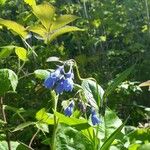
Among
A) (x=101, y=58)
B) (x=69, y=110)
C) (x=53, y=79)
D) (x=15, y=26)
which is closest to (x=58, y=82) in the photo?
(x=53, y=79)

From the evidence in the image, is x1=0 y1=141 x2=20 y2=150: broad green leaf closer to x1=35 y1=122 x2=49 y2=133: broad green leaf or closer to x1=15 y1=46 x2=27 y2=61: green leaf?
x1=35 y1=122 x2=49 y2=133: broad green leaf

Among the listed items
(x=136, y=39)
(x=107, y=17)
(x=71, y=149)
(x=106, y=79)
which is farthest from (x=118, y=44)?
(x=71, y=149)

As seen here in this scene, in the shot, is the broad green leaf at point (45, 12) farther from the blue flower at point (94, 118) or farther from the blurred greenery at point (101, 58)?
the blurred greenery at point (101, 58)

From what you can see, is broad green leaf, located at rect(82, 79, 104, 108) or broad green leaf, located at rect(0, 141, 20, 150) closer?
broad green leaf, located at rect(82, 79, 104, 108)

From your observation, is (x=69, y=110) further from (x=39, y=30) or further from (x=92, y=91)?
(x=39, y=30)

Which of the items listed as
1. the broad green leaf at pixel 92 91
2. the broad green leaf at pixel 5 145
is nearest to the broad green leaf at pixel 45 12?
the broad green leaf at pixel 92 91

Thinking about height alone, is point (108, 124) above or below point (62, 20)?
below

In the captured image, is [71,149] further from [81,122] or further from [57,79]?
[57,79]

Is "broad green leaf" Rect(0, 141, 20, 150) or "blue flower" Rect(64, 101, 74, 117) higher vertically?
"blue flower" Rect(64, 101, 74, 117)

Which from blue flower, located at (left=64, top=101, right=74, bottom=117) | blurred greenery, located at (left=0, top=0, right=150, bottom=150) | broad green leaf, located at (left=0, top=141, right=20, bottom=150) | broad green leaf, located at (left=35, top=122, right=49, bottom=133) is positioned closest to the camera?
blue flower, located at (left=64, top=101, right=74, bottom=117)

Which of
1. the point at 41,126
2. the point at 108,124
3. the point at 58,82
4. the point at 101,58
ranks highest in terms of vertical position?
the point at 58,82

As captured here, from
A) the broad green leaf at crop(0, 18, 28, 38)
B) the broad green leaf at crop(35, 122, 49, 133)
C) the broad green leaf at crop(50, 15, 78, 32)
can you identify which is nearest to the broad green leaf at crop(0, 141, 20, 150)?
the broad green leaf at crop(35, 122, 49, 133)
